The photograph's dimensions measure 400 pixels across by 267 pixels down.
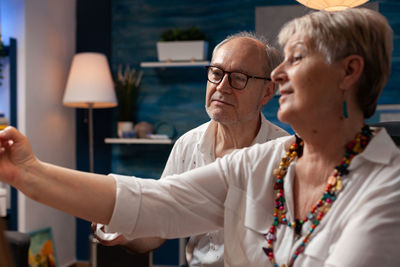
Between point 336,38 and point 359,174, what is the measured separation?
1.04ft

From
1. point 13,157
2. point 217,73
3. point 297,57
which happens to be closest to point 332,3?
point 217,73

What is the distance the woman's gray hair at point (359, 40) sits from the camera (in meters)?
1.12

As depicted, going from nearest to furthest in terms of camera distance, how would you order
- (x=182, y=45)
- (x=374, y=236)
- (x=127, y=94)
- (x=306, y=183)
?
(x=374, y=236) < (x=306, y=183) < (x=182, y=45) < (x=127, y=94)

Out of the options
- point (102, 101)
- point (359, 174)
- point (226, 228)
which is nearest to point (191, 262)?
point (226, 228)

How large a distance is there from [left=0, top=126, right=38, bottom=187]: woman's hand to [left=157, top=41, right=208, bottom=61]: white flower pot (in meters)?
3.21

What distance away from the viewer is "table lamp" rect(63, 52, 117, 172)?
13.6 feet

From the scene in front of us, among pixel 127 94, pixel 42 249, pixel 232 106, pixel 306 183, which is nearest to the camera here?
pixel 306 183

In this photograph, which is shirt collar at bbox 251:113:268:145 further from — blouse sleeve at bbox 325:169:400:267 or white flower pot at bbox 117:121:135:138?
white flower pot at bbox 117:121:135:138

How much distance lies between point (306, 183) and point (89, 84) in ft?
10.5

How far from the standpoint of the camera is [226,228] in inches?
51.5

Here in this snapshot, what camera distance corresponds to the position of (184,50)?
431 centimetres

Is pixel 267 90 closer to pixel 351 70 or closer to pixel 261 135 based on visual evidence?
pixel 261 135

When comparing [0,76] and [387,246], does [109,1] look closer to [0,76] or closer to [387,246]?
[0,76]

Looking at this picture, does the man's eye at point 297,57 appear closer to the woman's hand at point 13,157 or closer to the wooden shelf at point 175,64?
the woman's hand at point 13,157
